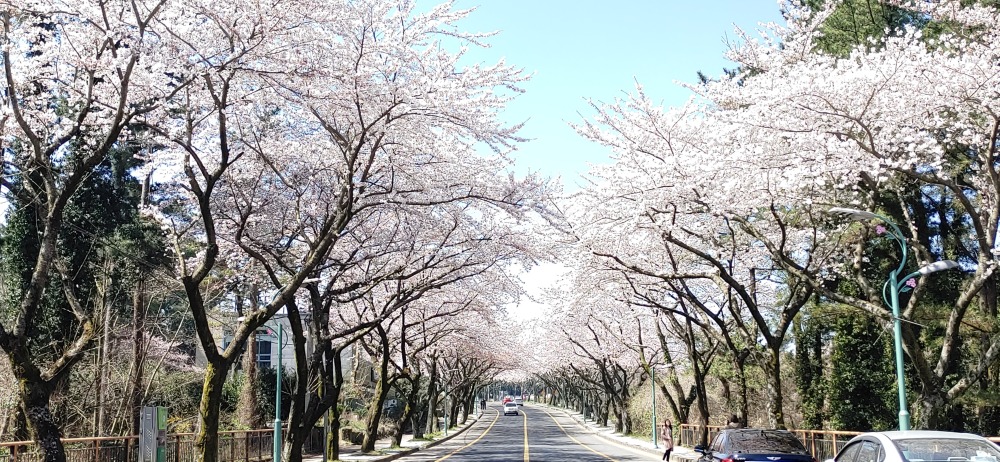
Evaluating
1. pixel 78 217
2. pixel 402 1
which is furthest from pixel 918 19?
pixel 78 217

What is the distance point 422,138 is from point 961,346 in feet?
75.0

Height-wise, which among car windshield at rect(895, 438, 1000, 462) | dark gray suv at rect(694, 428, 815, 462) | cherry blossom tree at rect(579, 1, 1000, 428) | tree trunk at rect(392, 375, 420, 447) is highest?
cherry blossom tree at rect(579, 1, 1000, 428)

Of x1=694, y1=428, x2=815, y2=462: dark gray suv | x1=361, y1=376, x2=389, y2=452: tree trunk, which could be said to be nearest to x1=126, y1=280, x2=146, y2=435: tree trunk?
x1=361, y1=376, x2=389, y2=452: tree trunk

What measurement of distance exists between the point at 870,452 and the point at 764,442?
194 inches

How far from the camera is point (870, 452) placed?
9.38 m

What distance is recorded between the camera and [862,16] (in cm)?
2728

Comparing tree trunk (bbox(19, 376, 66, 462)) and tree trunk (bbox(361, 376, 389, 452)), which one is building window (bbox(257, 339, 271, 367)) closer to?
tree trunk (bbox(361, 376, 389, 452))

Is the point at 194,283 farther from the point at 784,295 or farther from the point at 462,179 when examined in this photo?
the point at 784,295

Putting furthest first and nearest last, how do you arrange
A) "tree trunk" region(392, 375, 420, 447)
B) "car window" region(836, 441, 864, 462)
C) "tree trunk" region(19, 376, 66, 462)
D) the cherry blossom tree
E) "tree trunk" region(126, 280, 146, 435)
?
"tree trunk" region(392, 375, 420, 447), "tree trunk" region(126, 280, 146, 435), the cherry blossom tree, "tree trunk" region(19, 376, 66, 462), "car window" region(836, 441, 864, 462)

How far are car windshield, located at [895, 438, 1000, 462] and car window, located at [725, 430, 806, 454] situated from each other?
5.04m

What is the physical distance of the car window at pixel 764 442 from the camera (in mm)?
13898

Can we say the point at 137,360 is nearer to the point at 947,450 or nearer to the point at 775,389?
the point at 775,389

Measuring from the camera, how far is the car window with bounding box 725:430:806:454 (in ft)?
45.6

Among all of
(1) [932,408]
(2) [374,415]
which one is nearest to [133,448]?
(1) [932,408]
